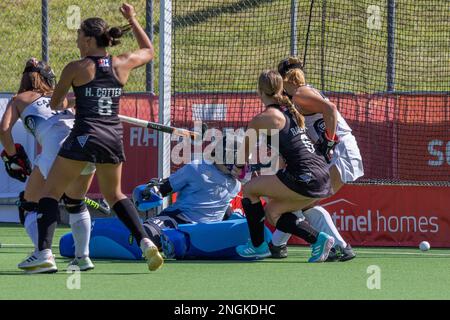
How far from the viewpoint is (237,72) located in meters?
15.2

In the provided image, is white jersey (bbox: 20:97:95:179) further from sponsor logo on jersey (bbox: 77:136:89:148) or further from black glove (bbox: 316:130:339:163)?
black glove (bbox: 316:130:339:163)

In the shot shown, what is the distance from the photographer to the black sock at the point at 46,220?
310 inches

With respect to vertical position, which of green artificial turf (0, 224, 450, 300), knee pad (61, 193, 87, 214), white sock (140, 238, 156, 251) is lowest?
green artificial turf (0, 224, 450, 300)

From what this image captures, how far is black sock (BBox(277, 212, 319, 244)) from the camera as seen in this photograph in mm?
8945

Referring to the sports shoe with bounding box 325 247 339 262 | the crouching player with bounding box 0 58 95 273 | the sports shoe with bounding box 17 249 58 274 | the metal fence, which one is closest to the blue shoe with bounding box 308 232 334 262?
the sports shoe with bounding box 325 247 339 262

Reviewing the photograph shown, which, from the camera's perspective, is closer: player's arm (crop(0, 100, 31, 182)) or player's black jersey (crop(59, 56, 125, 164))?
player's black jersey (crop(59, 56, 125, 164))

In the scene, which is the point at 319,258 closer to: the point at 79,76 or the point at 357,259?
the point at 357,259

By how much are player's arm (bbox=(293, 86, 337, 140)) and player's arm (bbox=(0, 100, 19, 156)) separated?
232cm

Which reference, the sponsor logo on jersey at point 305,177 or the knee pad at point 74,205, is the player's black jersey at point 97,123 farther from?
the sponsor logo on jersey at point 305,177

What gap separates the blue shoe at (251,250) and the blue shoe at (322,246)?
1.38ft

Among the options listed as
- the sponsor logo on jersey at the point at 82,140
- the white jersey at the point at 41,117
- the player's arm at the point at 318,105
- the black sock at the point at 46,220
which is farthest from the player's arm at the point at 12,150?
the player's arm at the point at 318,105

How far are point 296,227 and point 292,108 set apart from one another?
0.96 meters

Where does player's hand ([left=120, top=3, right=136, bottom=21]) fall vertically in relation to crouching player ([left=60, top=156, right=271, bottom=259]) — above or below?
above

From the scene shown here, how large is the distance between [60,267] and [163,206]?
241 cm
